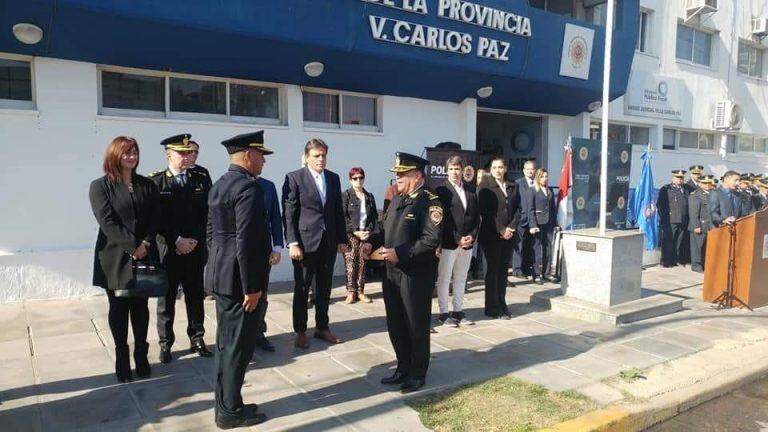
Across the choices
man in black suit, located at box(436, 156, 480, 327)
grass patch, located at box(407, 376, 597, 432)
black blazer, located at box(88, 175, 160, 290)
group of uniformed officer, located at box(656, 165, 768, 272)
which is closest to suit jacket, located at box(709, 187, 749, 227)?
group of uniformed officer, located at box(656, 165, 768, 272)

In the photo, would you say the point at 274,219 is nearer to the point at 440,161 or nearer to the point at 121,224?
the point at 121,224

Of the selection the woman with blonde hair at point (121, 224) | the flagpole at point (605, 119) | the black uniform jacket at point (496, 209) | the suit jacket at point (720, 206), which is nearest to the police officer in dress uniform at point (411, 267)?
the woman with blonde hair at point (121, 224)

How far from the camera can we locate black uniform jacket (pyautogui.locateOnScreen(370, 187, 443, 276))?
4.27 metres

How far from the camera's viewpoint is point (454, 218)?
597cm

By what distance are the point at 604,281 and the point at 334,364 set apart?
386 cm

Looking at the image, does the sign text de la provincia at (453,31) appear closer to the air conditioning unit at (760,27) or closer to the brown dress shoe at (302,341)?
the brown dress shoe at (302,341)

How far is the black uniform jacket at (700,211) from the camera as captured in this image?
10.4 meters

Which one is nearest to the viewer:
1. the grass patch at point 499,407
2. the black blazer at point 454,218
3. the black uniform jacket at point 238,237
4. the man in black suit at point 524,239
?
the black uniform jacket at point 238,237

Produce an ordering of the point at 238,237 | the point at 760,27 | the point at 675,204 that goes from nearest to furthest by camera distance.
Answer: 1. the point at 238,237
2. the point at 675,204
3. the point at 760,27

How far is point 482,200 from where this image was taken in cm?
681

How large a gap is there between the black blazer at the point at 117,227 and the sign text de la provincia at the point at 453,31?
549cm

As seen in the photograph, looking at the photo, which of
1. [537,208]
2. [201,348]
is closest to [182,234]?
[201,348]

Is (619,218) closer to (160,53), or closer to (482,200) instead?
(482,200)

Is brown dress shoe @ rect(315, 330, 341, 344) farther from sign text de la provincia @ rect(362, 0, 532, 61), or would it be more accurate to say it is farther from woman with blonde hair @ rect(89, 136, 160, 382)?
sign text de la provincia @ rect(362, 0, 532, 61)
